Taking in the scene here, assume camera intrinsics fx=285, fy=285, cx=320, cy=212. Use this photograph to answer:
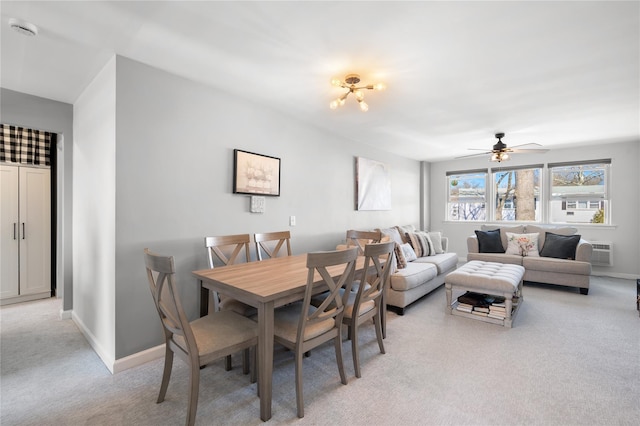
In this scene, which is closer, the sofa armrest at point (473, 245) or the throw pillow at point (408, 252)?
the throw pillow at point (408, 252)

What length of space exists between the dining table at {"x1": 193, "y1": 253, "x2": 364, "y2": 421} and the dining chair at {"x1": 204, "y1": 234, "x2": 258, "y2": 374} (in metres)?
0.17

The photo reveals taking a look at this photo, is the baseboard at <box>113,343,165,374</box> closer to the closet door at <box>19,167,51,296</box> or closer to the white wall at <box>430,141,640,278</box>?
the closet door at <box>19,167,51,296</box>

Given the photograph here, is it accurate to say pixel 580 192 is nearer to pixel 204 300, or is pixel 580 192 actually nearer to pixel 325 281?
pixel 325 281

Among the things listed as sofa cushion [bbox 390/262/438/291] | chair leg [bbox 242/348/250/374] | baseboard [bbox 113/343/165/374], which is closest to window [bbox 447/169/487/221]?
sofa cushion [bbox 390/262/438/291]

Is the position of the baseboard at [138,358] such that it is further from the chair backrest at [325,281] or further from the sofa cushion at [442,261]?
the sofa cushion at [442,261]

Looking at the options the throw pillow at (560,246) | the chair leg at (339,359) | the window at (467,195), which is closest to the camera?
the chair leg at (339,359)

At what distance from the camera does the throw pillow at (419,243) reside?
4.64 metres

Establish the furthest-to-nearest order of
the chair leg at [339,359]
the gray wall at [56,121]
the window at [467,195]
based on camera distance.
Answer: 1. the window at [467,195]
2. the gray wall at [56,121]
3. the chair leg at [339,359]

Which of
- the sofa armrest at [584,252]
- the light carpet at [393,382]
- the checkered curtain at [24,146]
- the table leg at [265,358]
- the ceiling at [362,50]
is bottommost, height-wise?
the light carpet at [393,382]

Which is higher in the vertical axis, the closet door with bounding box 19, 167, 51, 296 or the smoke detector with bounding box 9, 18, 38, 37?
the smoke detector with bounding box 9, 18, 38, 37

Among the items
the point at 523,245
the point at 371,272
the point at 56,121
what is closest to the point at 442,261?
the point at 523,245

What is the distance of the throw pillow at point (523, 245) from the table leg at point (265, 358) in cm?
481

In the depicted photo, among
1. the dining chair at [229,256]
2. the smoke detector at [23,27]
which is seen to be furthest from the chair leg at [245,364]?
the smoke detector at [23,27]

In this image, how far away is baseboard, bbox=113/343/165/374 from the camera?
2150mm
